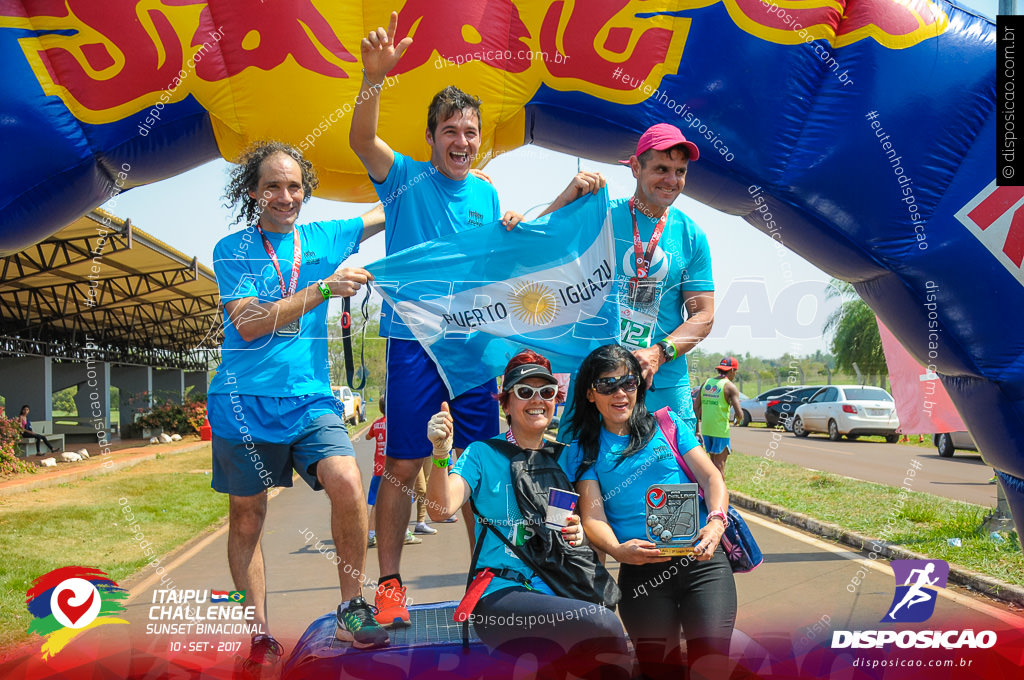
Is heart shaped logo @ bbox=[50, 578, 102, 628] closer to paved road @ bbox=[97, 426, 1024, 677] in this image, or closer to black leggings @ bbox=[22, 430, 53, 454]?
paved road @ bbox=[97, 426, 1024, 677]

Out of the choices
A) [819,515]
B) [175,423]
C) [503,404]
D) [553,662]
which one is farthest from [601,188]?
[175,423]

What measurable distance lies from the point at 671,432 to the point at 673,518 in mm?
374

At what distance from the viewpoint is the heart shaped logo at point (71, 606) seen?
3309mm

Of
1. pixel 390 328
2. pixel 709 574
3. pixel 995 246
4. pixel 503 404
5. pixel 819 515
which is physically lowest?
pixel 819 515

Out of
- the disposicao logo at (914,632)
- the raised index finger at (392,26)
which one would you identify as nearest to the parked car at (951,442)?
the disposicao logo at (914,632)

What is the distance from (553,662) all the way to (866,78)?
3.21 meters

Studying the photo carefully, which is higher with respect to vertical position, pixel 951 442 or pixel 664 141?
pixel 664 141

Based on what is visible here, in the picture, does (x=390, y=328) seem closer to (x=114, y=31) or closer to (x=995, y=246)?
(x=114, y=31)

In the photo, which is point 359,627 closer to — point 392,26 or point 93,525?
point 392,26

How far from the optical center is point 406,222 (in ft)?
11.5

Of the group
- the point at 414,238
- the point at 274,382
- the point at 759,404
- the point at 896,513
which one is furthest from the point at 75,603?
the point at 759,404

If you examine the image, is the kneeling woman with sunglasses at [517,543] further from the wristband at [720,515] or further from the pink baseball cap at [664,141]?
the pink baseball cap at [664,141]

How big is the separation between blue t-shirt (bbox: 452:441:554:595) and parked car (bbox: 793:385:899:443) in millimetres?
15263

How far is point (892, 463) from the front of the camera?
13828 millimetres
